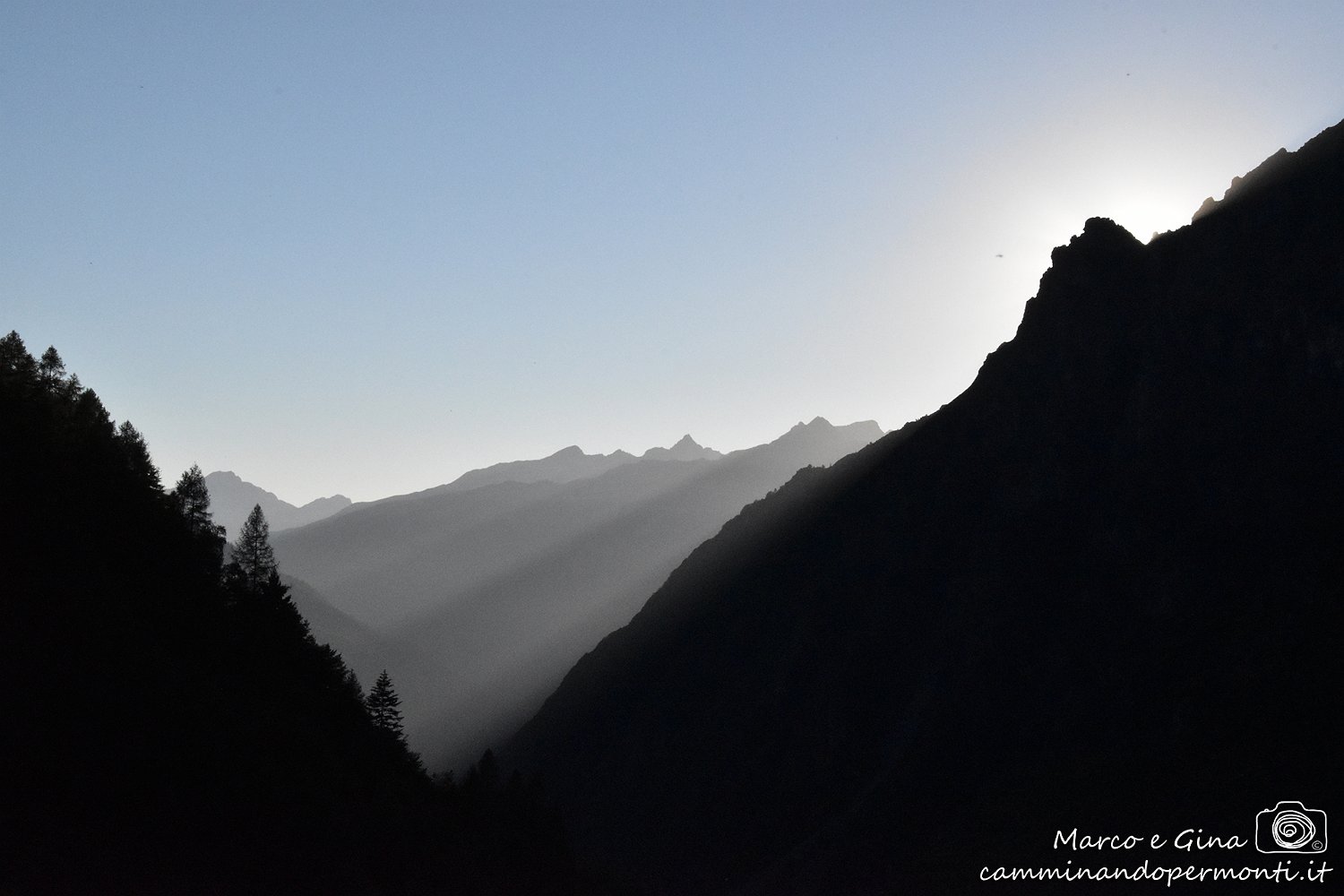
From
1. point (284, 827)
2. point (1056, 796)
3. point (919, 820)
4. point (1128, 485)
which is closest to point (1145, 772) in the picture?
point (1056, 796)

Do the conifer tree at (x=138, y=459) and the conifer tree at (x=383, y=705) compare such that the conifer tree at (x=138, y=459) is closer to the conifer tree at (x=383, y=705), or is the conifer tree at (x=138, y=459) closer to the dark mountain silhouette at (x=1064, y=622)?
the conifer tree at (x=383, y=705)

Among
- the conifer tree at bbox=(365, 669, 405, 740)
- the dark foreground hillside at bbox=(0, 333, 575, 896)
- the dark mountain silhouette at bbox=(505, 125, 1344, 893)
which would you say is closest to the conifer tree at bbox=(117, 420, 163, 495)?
the dark foreground hillside at bbox=(0, 333, 575, 896)

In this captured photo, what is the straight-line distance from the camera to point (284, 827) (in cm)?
4278

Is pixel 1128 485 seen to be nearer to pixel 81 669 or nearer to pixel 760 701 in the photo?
pixel 760 701

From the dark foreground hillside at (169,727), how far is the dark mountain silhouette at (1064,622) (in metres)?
47.3

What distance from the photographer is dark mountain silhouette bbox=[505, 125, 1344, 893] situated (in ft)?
279

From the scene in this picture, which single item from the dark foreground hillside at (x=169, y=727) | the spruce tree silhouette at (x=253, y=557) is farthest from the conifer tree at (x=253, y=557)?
the dark foreground hillside at (x=169, y=727)

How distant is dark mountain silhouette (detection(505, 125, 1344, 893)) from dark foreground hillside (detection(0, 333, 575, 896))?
1863 inches

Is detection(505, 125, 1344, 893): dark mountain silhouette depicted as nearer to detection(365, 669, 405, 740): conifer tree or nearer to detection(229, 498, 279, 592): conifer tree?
detection(365, 669, 405, 740): conifer tree

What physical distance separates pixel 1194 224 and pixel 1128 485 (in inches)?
1218

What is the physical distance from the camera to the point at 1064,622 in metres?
110

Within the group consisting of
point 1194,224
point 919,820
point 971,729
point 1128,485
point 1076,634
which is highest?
point 1194,224

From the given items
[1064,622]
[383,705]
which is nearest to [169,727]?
[383,705]

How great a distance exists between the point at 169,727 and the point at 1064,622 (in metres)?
93.4
